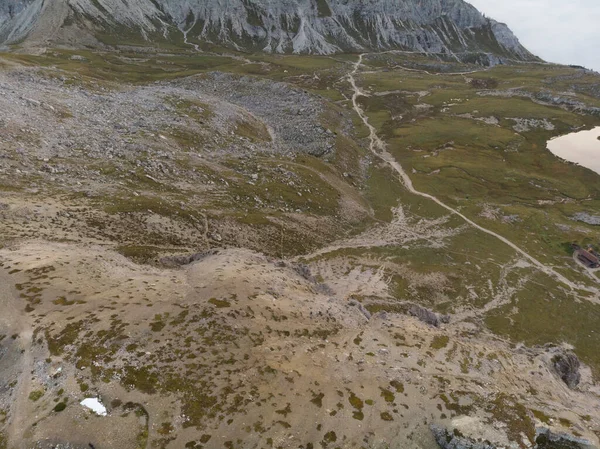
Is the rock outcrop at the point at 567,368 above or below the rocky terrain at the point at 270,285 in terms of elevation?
below

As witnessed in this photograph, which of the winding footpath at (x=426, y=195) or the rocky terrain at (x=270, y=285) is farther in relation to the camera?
the winding footpath at (x=426, y=195)

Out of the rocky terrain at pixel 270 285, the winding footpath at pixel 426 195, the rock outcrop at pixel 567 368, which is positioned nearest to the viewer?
the rocky terrain at pixel 270 285

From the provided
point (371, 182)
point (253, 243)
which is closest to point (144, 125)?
point (253, 243)

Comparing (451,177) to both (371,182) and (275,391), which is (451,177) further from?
(275,391)

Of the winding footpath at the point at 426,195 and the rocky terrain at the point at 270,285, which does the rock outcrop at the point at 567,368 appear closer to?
the rocky terrain at the point at 270,285

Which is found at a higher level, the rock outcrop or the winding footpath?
the winding footpath

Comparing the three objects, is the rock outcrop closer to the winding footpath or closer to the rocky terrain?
the rocky terrain

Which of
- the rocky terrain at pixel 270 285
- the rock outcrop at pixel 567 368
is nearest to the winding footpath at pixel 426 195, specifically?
the rocky terrain at pixel 270 285

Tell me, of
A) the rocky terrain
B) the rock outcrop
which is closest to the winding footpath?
the rocky terrain
